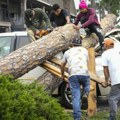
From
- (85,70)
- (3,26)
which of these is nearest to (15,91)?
(85,70)

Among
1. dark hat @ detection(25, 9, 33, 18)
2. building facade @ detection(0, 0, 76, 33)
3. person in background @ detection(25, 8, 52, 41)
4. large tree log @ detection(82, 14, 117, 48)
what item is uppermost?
dark hat @ detection(25, 9, 33, 18)

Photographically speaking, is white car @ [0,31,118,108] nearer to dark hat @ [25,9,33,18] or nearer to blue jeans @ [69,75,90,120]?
dark hat @ [25,9,33,18]

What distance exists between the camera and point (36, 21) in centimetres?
960

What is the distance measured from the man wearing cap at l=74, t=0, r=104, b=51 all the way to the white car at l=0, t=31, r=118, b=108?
793 millimetres

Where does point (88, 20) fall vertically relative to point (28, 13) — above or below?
below

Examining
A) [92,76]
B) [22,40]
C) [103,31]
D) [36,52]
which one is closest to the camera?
[36,52]

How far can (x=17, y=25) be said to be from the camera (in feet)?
118

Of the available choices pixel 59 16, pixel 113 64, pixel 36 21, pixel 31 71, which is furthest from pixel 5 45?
pixel 113 64

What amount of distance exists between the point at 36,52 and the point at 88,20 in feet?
5.31

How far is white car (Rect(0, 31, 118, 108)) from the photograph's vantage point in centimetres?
972

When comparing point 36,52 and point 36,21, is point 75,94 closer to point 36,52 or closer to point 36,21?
point 36,52

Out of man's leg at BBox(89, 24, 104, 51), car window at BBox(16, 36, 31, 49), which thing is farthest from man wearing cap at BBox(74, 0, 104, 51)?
car window at BBox(16, 36, 31, 49)

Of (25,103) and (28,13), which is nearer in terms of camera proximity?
(25,103)

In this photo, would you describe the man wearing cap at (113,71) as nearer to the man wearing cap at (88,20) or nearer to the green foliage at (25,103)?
the man wearing cap at (88,20)
